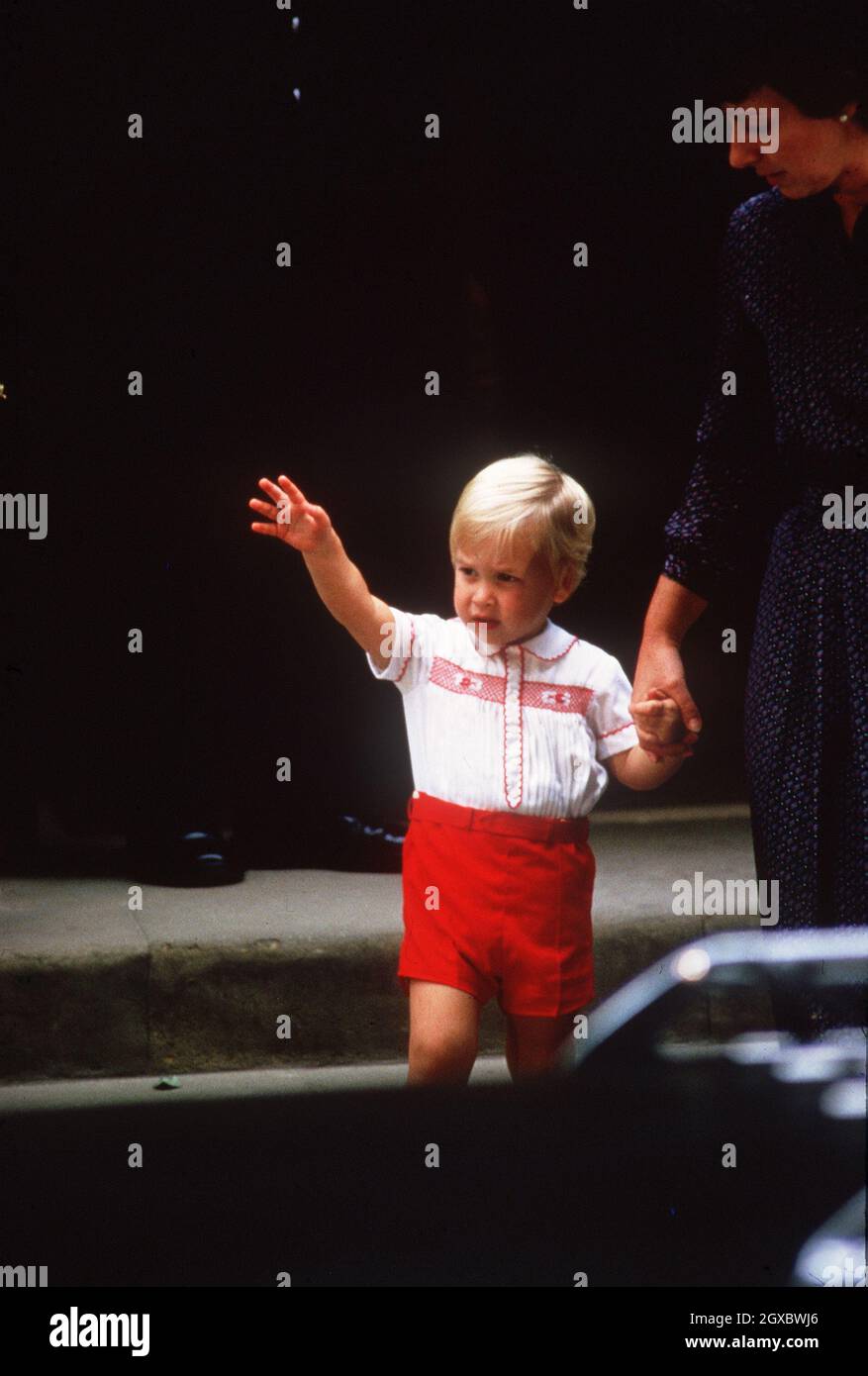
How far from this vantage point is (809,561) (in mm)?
2389

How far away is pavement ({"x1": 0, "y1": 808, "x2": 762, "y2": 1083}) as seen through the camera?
158 inches

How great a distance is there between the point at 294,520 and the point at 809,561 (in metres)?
0.69

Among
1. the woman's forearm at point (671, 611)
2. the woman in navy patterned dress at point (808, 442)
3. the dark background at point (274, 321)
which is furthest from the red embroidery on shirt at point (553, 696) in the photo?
the dark background at point (274, 321)

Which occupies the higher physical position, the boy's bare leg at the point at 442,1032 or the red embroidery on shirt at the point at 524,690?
the red embroidery on shirt at the point at 524,690

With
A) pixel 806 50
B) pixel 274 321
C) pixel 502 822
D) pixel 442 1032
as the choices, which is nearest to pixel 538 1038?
pixel 442 1032

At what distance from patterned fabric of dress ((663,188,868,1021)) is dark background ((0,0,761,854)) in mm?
2378

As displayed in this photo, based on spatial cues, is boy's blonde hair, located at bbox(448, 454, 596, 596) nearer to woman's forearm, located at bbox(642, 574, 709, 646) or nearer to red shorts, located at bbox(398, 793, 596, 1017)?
woman's forearm, located at bbox(642, 574, 709, 646)

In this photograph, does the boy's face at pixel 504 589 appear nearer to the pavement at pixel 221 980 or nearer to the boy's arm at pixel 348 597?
the boy's arm at pixel 348 597

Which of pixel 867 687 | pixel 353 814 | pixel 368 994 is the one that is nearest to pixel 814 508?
pixel 867 687

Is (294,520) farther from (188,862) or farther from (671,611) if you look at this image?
(188,862)

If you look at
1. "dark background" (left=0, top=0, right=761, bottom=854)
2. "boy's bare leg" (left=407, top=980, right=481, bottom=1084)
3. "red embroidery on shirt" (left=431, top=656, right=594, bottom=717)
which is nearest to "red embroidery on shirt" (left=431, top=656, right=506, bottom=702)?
"red embroidery on shirt" (left=431, top=656, right=594, bottom=717)

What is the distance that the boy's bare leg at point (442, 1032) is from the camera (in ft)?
8.78

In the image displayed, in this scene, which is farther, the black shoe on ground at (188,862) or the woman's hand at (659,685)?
the black shoe on ground at (188,862)

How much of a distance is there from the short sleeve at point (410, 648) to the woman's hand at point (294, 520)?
0.21m
